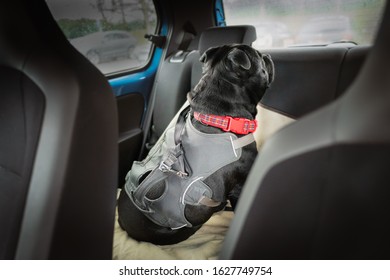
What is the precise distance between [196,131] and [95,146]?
0.68m

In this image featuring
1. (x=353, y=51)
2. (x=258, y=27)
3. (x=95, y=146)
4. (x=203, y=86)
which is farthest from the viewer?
(x=258, y=27)

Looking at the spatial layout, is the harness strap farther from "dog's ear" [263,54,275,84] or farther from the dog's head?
"dog's ear" [263,54,275,84]

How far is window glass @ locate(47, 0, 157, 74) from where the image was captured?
2.19 metres

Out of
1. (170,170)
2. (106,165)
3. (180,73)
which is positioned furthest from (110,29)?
(106,165)

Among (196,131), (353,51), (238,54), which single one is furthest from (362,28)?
(196,131)

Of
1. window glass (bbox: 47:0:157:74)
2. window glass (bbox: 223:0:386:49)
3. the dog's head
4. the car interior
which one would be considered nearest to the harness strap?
the dog's head

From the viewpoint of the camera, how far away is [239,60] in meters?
1.55

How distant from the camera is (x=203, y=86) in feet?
5.35

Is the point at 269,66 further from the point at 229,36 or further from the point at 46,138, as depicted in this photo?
the point at 46,138

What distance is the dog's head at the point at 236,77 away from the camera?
157cm

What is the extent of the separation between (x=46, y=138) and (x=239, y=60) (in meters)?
1.05

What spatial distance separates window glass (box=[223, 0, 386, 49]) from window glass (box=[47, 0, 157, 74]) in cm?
81
